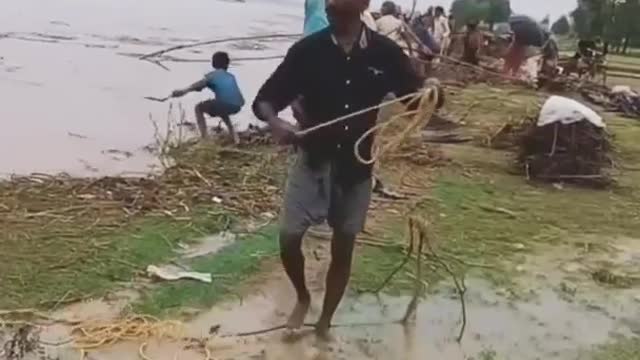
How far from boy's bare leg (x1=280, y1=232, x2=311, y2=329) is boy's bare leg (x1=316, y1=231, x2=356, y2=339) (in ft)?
0.35

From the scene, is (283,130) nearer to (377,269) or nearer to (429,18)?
(377,269)

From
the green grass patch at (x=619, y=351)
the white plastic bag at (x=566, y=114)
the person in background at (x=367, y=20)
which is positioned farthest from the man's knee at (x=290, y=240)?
the white plastic bag at (x=566, y=114)

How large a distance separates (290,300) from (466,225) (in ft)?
8.69

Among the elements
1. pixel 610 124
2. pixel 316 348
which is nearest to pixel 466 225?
pixel 316 348

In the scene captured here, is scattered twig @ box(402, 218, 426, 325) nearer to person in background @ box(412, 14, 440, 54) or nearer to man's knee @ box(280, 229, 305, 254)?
man's knee @ box(280, 229, 305, 254)

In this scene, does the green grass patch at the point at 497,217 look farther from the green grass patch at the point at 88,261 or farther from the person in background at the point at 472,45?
the person in background at the point at 472,45

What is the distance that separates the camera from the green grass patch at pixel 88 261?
236 inches

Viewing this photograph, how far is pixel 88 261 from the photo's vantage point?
6641mm

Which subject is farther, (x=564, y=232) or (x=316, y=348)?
(x=564, y=232)

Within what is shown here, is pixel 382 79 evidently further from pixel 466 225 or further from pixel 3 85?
pixel 3 85

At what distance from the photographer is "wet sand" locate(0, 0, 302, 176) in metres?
12.3

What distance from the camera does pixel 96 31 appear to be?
34250 mm

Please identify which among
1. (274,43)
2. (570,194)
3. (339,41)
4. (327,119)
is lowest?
(274,43)

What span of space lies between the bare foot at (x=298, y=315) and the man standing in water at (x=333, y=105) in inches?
14.0
